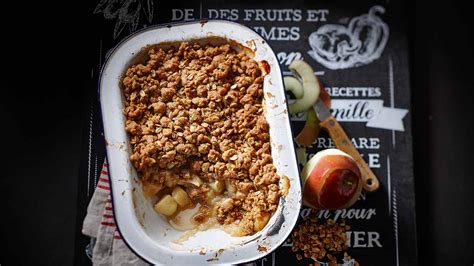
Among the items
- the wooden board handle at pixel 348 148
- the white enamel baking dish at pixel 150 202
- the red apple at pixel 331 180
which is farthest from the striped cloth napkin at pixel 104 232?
the wooden board handle at pixel 348 148

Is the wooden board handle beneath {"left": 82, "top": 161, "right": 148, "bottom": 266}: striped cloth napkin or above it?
above

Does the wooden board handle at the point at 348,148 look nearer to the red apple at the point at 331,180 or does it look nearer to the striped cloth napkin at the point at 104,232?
the red apple at the point at 331,180

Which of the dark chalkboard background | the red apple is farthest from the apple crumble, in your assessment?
the dark chalkboard background

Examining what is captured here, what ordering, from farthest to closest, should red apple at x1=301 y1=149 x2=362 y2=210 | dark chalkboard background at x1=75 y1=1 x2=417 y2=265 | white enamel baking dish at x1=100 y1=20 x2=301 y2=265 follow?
dark chalkboard background at x1=75 y1=1 x2=417 y2=265
red apple at x1=301 y1=149 x2=362 y2=210
white enamel baking dish at x1=100 y1=20 x2=301 y2=265

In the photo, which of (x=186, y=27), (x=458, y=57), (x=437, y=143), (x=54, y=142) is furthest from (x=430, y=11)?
(x=54, y=142)

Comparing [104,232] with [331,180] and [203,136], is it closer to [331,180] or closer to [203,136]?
[203,136]

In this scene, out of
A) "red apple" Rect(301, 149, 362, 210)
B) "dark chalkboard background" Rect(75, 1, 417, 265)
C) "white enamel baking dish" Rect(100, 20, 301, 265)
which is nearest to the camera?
"white enamel baking dish" Rect(100, 20, 301, 265)

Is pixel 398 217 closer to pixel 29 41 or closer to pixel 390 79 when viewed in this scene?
pixel 390 79

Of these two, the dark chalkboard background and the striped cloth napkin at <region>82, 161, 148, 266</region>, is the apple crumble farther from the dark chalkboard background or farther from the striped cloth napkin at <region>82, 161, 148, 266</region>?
the dark chalkboard background

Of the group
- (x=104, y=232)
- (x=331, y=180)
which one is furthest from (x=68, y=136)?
(x=331, y=180)
